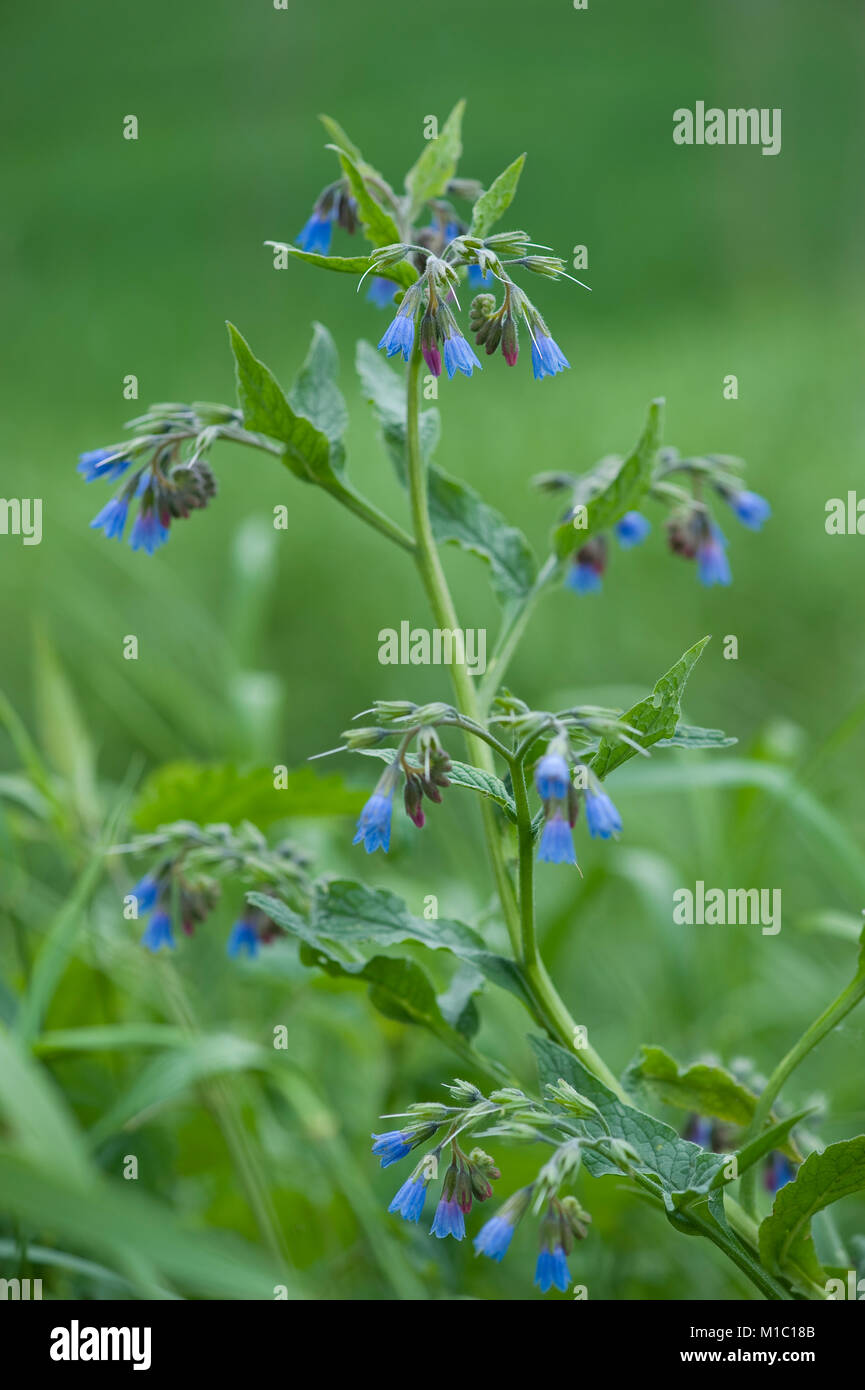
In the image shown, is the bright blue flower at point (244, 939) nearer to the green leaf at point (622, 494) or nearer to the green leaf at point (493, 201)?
the green leaf at point (622, 494)

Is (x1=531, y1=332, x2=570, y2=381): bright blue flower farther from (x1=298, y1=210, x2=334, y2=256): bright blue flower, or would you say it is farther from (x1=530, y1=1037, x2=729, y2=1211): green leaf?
(x1=530, y1=1037, x2=729, y2=1211): green leaf

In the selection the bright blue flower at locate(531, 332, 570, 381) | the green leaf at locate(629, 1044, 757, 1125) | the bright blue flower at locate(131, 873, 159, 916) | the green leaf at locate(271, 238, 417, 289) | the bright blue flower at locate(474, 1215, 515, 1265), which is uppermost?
the green leaf at locate(271, 238, 417, 289)

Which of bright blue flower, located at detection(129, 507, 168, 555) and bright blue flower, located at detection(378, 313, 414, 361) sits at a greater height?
bright blue flower, located at detection(378, 313, 414, 361)

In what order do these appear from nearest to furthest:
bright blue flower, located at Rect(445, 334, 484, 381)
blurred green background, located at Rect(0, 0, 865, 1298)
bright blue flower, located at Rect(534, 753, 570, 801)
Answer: bright blue flower, located at Rect(534, 753, 570, 801)
bright blue flower, located at Rect(445, 334, 484, 381)
blurred green background, located at Rect(0, 0, 865, 1298)

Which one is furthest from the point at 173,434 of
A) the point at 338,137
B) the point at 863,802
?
the point at 863,802

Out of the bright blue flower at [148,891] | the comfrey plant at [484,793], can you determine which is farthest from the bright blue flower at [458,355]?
the bright blue flower at [148,891]

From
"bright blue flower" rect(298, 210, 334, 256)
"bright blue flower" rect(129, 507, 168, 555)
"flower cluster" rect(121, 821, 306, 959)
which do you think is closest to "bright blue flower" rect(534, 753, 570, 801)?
"flower cluster" rect(121, 821, 306, 959)

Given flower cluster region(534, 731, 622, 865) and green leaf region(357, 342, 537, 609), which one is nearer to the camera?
flower cluster region(534, 731, 622, 865)
